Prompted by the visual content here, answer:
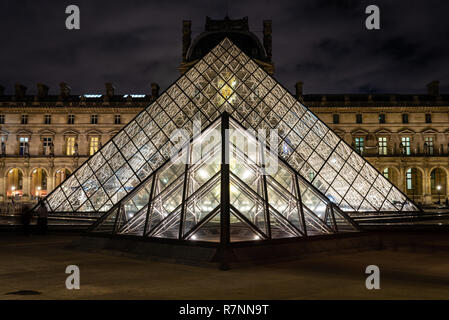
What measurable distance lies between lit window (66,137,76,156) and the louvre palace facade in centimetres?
11

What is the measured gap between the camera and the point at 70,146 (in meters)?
46.8

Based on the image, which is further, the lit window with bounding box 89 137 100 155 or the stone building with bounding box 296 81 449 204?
the lit window with bounding box 89 137 100 155

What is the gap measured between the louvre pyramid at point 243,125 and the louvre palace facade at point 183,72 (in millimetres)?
29520

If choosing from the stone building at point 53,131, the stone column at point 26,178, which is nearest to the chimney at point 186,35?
the stone building at point 53,131

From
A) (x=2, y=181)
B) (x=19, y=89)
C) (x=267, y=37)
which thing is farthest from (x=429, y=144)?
(x=2, y=181)

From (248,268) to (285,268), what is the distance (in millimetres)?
613

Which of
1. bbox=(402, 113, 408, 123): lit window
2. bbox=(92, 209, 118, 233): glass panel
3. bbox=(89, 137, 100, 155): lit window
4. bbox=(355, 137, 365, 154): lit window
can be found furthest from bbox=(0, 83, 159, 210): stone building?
A: bbox=(92, 209, 118, 233): glass panel

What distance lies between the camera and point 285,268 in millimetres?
6684

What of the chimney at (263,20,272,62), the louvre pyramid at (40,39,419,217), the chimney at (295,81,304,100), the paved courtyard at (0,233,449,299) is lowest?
the paved courtyard at (0,233,449,299)

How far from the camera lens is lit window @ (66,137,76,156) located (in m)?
46.5

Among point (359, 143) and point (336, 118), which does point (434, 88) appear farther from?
point (336, 118)

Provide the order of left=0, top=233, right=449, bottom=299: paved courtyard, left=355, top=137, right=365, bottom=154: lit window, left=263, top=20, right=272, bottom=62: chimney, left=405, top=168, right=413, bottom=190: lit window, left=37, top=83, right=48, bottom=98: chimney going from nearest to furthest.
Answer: left=0, top=233, right=449, bottom=299: paved courtyard → left=355, top=137, right=365, bottom=154: lit window → left=405, top=168, right=413, bottom=190: lit window → left=37, top=83, right=48, bottom=98: chimney → left=263, top=20, right=272, bottom=62: chimney

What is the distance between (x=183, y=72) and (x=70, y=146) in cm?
1562

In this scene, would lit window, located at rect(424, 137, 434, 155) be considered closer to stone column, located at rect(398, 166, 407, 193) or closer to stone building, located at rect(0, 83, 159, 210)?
stone column, located at rect(398, 166, 407, 193)
